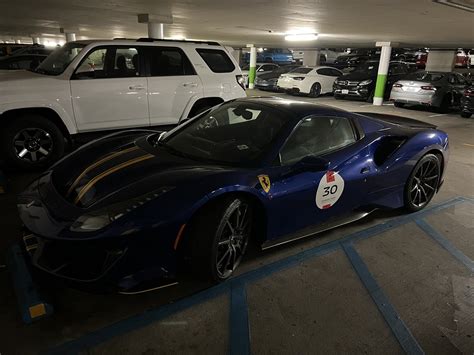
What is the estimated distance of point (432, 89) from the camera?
41.0 feet

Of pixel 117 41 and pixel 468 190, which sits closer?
pixel 468 190

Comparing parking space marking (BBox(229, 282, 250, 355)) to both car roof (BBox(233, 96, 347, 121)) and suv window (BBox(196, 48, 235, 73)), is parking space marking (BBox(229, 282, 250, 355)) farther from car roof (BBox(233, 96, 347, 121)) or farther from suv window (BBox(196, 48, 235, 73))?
suv window (BBox(196, 48, 235, 73))

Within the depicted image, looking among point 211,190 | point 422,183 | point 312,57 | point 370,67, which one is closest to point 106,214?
point 211,190

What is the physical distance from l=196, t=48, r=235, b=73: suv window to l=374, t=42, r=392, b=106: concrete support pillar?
10.2 metres

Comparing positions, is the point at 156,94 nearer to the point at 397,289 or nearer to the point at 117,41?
the point at 117,41

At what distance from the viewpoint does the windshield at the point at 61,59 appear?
5562 millimetres

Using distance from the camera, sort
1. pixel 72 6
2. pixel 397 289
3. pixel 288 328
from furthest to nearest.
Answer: pixel 72 6, pixel 397 289, pixel 288 328

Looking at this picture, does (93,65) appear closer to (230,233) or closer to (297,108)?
(297,108)

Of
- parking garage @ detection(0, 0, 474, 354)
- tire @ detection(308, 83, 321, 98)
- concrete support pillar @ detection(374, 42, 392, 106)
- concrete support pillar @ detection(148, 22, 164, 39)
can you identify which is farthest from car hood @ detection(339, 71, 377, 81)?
parking garage @ detection(0, 0, 474, 354)

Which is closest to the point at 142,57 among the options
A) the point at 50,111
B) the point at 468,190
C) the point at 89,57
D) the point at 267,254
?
the point at 89,57

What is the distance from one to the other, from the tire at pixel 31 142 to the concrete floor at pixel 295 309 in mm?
1726

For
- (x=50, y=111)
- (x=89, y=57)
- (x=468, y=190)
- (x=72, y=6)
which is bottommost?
A: (x=468, y=190)

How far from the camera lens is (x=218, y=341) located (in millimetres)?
2338

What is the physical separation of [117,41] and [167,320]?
184 inches
